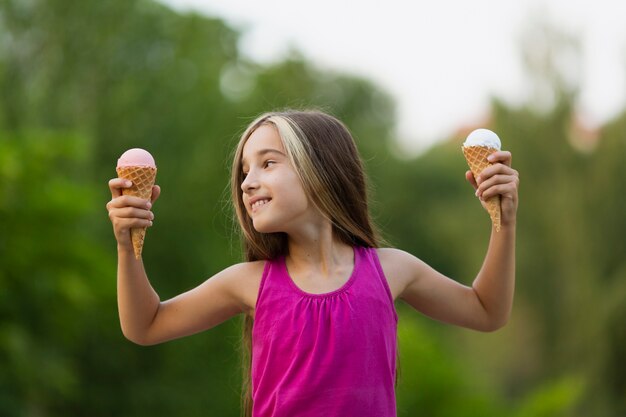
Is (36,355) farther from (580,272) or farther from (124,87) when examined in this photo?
(580,272)

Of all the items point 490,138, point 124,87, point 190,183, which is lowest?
point 490,138

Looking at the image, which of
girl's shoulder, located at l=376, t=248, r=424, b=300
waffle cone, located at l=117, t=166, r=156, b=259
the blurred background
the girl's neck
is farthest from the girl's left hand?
the blurred background

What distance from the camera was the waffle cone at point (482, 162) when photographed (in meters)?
2.59

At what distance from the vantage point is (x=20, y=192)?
11.7m

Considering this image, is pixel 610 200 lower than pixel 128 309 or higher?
higher

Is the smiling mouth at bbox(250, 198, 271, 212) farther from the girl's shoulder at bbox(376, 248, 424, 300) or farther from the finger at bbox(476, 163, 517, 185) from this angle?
the finger at bbox(476, 163, 517, 185)

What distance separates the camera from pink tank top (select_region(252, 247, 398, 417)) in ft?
8.03

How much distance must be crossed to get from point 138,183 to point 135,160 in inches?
2.4

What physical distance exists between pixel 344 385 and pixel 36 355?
34.9 ft

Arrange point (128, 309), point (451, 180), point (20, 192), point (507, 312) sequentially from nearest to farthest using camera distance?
1. point (128, 309)
2. point (507, 312)
3. point (20, 192)
4. point (451, 180)

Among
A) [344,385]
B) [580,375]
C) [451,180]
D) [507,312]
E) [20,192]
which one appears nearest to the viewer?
[344,385]

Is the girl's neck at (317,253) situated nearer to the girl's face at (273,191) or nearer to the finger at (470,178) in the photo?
the girl's face at (273,191)

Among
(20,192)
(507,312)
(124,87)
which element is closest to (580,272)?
(124,87)

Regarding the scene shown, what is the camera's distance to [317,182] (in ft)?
8.64
